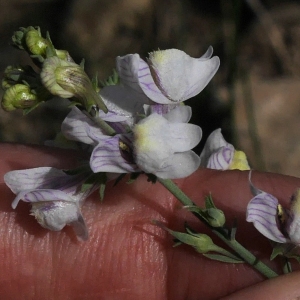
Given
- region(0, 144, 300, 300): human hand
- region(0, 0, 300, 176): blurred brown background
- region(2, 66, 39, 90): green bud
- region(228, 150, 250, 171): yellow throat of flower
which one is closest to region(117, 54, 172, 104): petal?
region(2, 66, 39, 90): green bud

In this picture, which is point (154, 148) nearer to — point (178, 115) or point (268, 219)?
point (178, 115)

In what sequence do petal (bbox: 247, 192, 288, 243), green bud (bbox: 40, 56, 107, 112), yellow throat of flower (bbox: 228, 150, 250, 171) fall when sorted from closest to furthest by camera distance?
1. green bud (bbox: 40, 56, 107, 112)
2. petal (bbox: 247, 192, 288, 243)
3. yellow throat of flower (bbox: 228, 150, 250, 171)

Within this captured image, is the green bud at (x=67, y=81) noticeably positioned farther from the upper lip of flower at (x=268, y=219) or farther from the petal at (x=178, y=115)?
the upper lip of flower at (x=268, y=219)

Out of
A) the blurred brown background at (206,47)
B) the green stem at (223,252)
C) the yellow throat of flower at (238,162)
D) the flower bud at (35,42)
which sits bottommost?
the blurred brown background at (206,47)

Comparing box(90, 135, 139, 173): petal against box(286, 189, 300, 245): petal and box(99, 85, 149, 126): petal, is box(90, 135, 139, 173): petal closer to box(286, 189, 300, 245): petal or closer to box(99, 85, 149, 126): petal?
box(99, 85, 149, 126): petal

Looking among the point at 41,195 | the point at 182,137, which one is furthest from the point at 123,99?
the point at 41,195

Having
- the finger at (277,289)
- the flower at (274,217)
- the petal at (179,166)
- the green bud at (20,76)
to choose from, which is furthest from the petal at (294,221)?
the green bud at (20,76)
